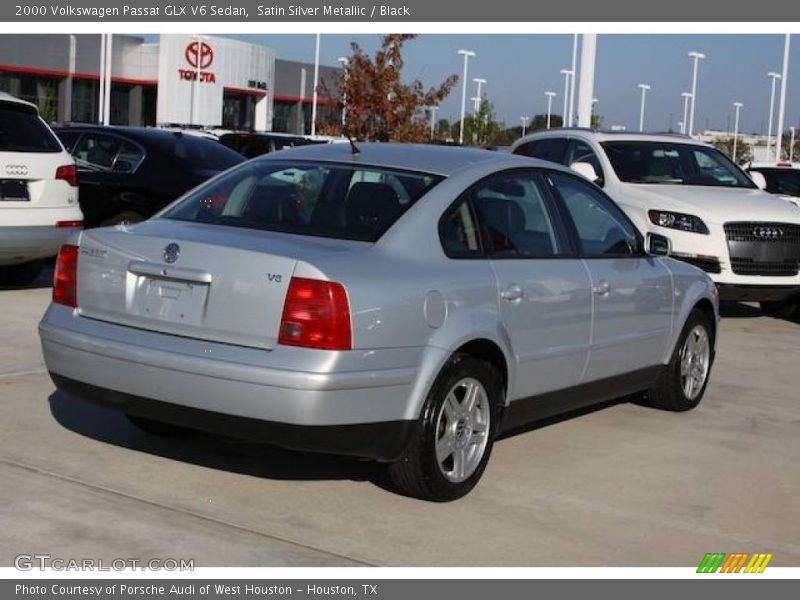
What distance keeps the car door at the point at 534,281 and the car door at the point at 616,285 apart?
15cm

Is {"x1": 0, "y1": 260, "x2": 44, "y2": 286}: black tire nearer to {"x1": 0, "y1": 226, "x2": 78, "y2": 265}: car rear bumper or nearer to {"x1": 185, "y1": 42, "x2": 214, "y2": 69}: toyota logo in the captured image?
{"x1": 0, "y1": 226, "x2": 78, "y2": 265}: car rear bumper

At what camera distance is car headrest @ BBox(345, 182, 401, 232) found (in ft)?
18.5

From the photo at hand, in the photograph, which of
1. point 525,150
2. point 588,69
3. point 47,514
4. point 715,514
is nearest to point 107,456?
point 47,514

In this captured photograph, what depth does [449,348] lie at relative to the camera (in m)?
5.42

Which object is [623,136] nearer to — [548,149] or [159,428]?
[548,149]

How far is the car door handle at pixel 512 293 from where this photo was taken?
5859 mm

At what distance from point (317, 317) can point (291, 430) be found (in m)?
0.48

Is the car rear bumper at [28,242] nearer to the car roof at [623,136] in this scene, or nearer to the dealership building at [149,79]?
the car roof at [623,136]

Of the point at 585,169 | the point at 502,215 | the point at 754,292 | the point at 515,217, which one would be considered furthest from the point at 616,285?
the point at 585,169

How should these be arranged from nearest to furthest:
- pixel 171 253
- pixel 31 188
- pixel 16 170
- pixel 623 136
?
pixel 171 253 → pixel 16 170 → pixel 31 188 → pixel 623 136

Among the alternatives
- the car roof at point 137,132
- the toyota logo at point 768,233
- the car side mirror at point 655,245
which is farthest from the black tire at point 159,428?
the toyota logo at point 768,233

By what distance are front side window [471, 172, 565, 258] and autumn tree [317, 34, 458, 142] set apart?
1266cm

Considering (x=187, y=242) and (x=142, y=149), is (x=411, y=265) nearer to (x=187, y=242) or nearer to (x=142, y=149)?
(x=187, y=242)

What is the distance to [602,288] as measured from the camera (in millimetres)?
6703
